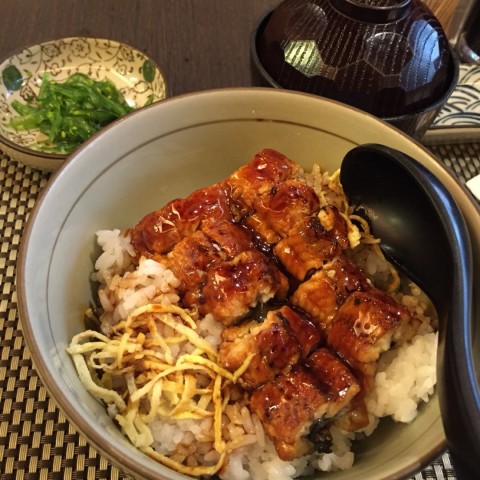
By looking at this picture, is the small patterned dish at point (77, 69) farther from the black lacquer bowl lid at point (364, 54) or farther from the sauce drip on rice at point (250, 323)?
the sauce drip on rice at point (250, 323)

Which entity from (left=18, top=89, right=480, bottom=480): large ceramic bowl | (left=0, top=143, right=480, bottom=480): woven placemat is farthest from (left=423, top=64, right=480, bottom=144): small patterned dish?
(left=0, top=143, right=480, bottom=480): woven placemat

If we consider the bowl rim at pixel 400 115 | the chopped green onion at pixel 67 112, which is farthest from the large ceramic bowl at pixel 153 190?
the chopped green onion at pixel 67 112

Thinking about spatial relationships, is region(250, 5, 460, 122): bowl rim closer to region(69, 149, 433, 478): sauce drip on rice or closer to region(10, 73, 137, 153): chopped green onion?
region(69, 149, 433, 478): sauce drip on rice

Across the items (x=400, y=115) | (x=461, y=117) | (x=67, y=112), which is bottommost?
(x=67, y=112)

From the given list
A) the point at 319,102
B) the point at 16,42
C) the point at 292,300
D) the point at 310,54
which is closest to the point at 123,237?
the point at 292,300

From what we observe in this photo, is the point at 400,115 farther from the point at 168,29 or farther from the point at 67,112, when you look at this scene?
the point at 168,29

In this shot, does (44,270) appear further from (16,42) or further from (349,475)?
(16,42)

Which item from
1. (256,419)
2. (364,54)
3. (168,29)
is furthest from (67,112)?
(256,419)
